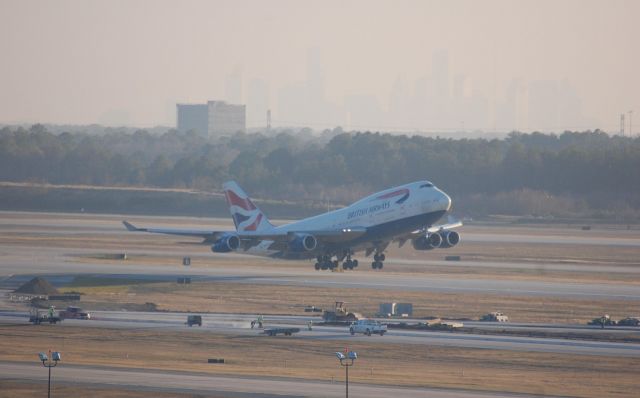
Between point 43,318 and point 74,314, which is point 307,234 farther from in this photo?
point 43,318

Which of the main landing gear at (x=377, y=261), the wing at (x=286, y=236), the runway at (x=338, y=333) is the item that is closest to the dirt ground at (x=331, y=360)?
the runway at (x=338, y=333)

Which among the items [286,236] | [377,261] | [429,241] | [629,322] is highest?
[286,236]

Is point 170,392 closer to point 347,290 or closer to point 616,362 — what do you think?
point 616,362

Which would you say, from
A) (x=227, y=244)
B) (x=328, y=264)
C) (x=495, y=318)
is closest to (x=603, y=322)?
(x=495, y=318)

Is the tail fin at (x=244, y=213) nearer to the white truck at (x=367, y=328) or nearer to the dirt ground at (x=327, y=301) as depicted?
the dirt ground at (x=327, y=301)

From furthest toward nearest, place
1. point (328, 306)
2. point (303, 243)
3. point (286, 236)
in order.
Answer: point (286, 236) < point (303, 243) < point (328, 306)
